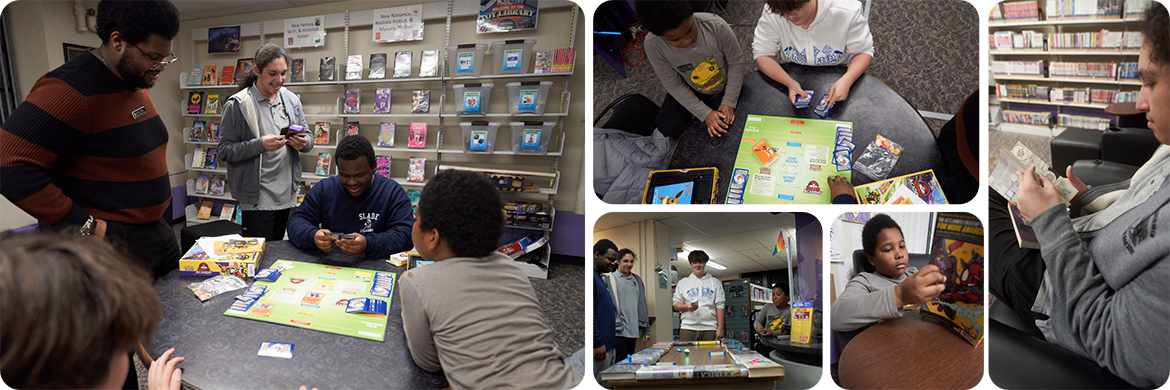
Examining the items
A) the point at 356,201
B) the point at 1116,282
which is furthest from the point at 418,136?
the point at 1116,282

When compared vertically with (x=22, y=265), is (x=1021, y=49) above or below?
above

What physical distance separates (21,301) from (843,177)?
1501 mm

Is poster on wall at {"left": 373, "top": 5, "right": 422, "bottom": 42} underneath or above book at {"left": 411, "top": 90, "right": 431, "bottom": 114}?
above

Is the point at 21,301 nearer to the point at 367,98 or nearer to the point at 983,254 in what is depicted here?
the point at 983,254

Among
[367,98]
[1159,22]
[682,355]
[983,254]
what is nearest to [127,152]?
[682,355]

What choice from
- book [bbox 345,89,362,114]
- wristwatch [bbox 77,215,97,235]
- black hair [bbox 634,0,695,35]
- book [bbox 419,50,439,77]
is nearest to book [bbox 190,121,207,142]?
book [bbox 345,89,362,114]

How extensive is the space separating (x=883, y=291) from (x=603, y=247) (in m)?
0.66

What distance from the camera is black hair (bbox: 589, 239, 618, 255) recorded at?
3.74 feet

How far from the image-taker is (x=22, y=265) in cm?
77

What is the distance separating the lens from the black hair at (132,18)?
1.60 metres

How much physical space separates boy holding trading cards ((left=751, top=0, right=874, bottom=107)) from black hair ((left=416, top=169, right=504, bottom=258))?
817 mm

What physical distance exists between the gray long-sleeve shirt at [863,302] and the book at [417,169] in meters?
3.34

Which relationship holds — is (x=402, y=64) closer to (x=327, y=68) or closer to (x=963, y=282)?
(x=327, y=68)

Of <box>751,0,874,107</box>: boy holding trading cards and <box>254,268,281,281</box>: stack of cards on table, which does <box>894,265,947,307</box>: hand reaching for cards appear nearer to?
<box>751,0,874,107</box>: boy holding trading cards
